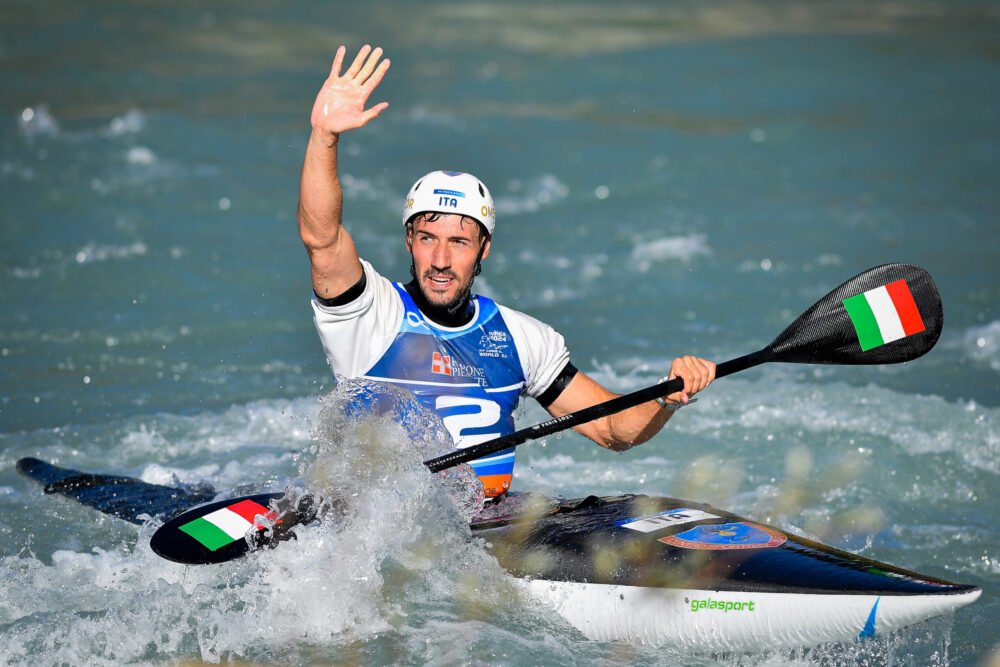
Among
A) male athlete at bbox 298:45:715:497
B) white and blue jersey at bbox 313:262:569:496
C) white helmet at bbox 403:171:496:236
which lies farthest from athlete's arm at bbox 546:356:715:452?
white helmet at bbox 403:171:496:236

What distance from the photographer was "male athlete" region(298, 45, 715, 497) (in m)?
4.04

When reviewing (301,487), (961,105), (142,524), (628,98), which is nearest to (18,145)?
(628,98)

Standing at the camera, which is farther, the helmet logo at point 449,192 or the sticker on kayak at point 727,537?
the helmet logo at point 449,192

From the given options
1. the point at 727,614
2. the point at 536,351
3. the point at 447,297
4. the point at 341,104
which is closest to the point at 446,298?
the point at 447,297

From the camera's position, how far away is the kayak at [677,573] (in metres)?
3.56

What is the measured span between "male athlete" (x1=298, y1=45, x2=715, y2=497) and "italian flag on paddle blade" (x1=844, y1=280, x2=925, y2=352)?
0.79m

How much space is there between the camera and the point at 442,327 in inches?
170

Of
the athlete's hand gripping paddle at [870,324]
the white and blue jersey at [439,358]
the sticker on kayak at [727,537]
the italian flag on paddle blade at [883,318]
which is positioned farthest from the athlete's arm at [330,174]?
the italian flag on paddle blade at [883,318]

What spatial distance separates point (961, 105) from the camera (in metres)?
14.6

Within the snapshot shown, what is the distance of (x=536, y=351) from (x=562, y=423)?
19.6 inches

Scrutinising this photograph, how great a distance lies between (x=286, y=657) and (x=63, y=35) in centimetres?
1538

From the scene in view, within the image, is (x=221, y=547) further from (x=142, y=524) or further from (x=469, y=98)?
(x=469, y=98)

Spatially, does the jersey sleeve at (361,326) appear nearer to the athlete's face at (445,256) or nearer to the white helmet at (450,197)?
the athlete's face at (445,256)

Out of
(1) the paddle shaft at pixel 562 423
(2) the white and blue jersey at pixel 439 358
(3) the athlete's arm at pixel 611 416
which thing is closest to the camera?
(1) the paddle shaft at pixel 562 423
